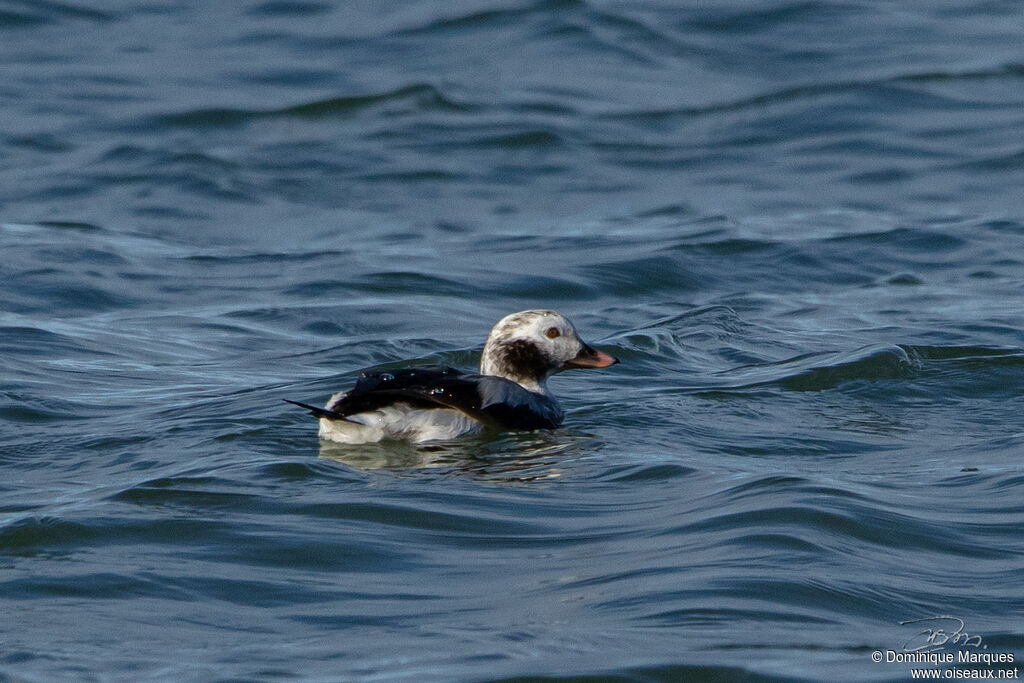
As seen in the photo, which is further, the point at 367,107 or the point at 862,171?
the point at 367,107

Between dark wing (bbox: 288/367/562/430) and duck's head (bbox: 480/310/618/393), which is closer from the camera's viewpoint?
dark wing (bbox: 288/367/562/430)

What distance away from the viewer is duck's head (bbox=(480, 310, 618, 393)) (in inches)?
319

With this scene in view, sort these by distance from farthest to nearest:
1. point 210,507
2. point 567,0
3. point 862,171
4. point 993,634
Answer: point 567,0, point 862,171, point 210,507, point 993,634

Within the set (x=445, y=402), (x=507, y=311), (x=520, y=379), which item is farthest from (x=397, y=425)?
(x=507, y=311)

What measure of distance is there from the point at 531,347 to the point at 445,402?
1.05 m

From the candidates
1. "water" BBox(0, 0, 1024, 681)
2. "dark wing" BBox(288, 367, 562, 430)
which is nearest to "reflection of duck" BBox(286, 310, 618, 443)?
"dark wing" BBox(288, 367, 562, 430)

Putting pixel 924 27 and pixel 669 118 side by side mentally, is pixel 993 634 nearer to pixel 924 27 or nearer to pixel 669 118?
pixel 669 118

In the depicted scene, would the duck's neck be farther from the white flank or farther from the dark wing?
the white flank

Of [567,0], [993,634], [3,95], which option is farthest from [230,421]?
[567,0]

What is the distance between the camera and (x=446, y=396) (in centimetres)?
720

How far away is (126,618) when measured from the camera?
498 centimetres

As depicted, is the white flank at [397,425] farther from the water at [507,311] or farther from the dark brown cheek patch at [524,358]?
the dark brown cheek patch at [524,358]

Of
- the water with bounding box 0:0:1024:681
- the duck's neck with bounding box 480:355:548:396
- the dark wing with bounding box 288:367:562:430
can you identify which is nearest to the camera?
the water with bounding box 0:0:1024:681

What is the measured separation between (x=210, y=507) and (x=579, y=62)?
13.5m
